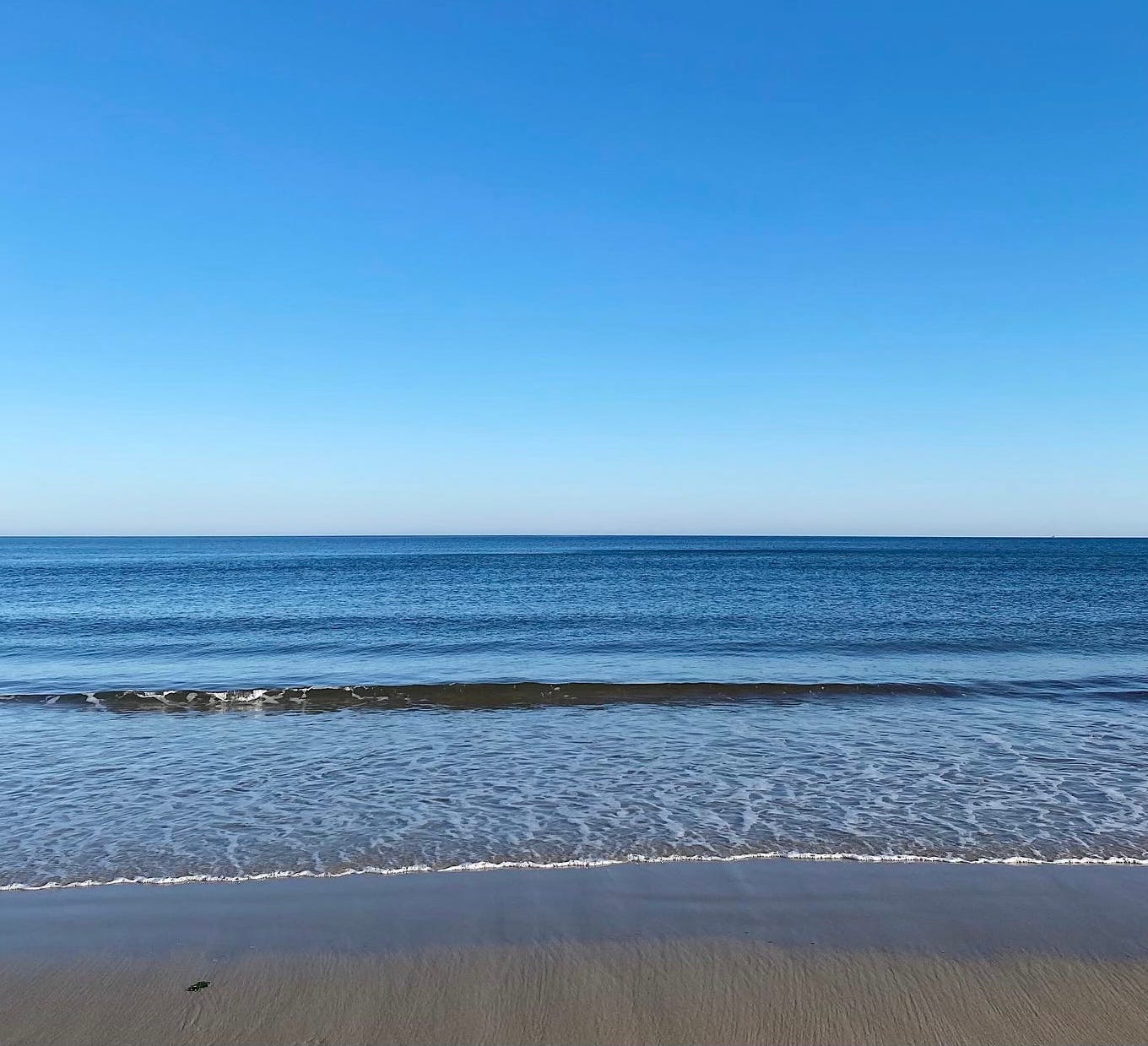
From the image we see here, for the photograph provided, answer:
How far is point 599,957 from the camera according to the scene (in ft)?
21.6

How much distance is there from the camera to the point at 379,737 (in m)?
14.8

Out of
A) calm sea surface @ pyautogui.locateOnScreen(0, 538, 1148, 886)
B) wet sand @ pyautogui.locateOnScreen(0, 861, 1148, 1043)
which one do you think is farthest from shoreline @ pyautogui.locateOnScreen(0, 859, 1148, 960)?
calm sea surface @ pyautogui.locateOnScreen(0, 538, 1148, 886)

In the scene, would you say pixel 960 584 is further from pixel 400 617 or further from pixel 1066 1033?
pixel 1066 1033

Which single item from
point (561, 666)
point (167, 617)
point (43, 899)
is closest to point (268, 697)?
point (561, 666)

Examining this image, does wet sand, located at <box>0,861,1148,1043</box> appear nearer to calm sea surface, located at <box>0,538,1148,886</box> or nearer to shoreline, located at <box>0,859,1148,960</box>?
shoreline, located at <box>0,859,1148,960</box>

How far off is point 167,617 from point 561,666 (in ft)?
74.0

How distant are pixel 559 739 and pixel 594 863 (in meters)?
5.91

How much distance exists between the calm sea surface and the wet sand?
0.78 m

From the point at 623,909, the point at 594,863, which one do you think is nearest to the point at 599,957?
the point at 623,909

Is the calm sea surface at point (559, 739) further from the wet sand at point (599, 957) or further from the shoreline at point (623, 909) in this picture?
the wet sand at point (599, 957)

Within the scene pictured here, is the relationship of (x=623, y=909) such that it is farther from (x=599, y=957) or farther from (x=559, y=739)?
(x=559, y=739)

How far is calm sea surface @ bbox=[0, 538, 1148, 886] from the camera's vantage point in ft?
30.6

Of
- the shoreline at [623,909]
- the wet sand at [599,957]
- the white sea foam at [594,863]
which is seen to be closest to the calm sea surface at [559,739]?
the white sea foam at [594,863]

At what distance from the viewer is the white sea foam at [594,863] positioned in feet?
27.1
